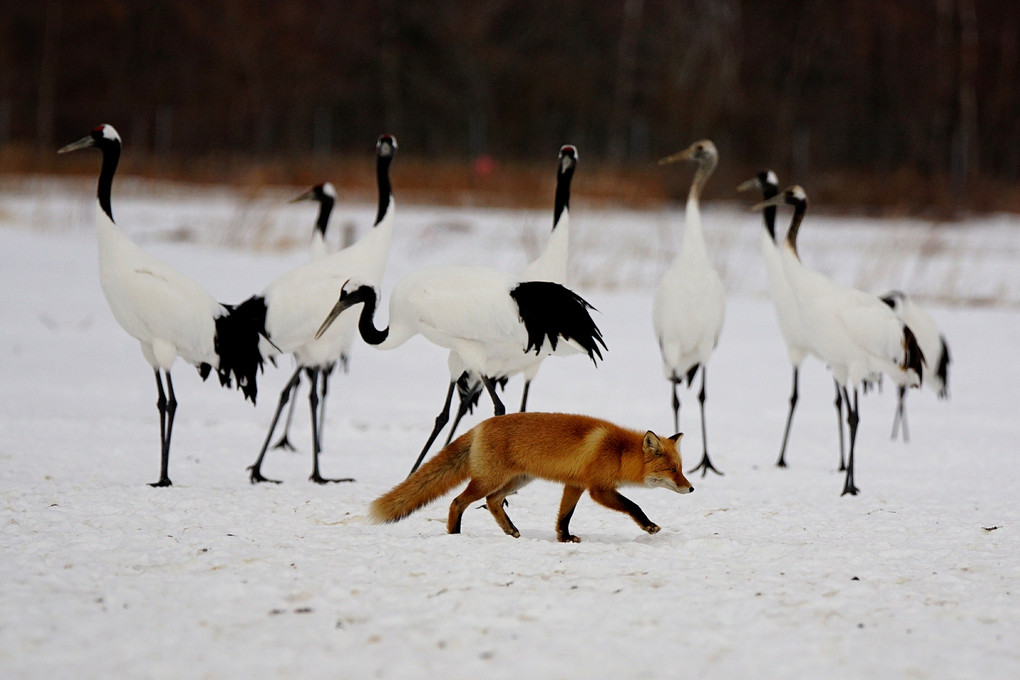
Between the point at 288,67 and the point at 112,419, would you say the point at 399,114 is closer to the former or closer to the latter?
the point at 288,67

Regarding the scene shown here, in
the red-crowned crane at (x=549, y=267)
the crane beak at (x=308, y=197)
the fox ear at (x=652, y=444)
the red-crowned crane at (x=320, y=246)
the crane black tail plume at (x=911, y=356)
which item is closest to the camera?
the fox ear at (x=652, y=444)

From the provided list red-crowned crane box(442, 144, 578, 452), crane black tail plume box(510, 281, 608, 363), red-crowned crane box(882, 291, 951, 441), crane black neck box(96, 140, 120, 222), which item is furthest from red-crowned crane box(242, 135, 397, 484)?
red-crowned crane box(882, 291, 951, 441)

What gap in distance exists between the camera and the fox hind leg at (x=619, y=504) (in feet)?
15.3

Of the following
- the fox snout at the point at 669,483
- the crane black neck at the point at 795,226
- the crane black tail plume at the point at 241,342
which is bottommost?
the fox snout at the point at 669,483

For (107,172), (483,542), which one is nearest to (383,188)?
(107,172)

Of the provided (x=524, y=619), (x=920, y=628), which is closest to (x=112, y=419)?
(x=524, y=619)

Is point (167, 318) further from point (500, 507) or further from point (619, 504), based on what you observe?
point (619, 504)

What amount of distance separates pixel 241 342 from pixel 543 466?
2470 millimetres

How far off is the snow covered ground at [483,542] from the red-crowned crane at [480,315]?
79 cm

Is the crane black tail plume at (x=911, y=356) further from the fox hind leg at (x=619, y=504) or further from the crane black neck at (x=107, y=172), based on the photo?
the crane black neck at (x=107, y=172)

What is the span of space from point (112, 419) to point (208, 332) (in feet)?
6.80

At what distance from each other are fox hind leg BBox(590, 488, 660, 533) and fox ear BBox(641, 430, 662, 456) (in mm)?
221

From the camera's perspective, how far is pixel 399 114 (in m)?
33.3

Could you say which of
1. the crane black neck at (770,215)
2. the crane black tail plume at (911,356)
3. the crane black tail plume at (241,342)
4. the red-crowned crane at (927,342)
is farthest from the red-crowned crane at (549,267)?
the red-crowned crane at (927,342)
